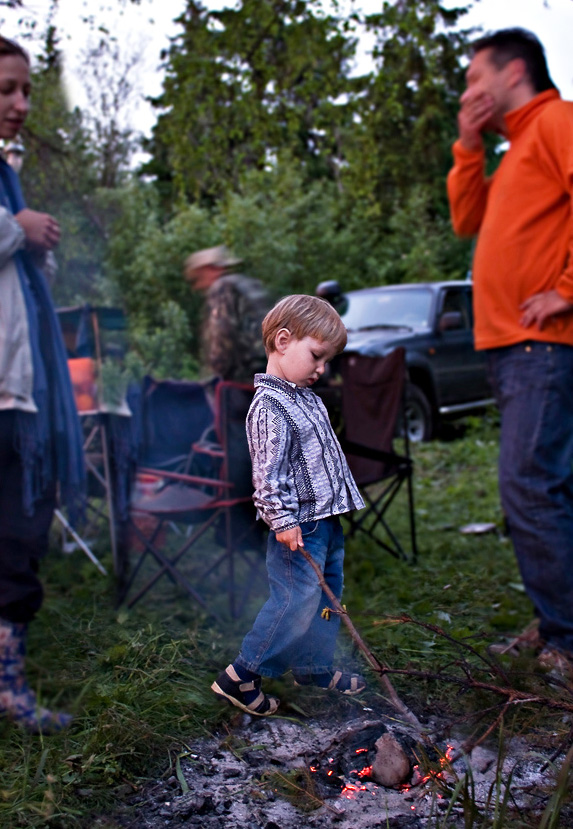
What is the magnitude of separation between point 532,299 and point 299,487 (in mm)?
1729

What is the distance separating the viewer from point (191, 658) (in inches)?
70.8

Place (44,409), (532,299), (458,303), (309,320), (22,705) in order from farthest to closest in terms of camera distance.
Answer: (458,303) < (532,299) < (44,409) < (22,705) < (309,320)

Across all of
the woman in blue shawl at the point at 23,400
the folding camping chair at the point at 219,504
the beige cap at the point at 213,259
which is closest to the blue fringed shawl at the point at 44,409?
the woman in blue shawl at the point at 23,400

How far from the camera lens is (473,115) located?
2.35 m

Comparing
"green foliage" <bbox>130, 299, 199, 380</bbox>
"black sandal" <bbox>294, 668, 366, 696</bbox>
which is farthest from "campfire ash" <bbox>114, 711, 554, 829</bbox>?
"green foliage" <bbox>130, 299, 199, 380</bbox>

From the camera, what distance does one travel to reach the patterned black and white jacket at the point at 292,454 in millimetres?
956

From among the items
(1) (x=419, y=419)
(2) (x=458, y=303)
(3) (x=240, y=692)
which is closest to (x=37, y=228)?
(3) (x=240, y=692)

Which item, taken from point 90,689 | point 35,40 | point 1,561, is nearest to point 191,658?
point 90,689

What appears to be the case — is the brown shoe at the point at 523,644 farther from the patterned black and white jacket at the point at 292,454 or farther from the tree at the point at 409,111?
the tree at the point at 409,111

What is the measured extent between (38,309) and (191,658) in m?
1.21

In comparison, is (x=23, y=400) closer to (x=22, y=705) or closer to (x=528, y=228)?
(x=22, y=705)

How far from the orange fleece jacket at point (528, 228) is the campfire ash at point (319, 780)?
1373 mm

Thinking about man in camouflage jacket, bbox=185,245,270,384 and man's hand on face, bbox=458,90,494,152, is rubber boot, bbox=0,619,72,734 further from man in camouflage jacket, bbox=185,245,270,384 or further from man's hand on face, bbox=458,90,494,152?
man's hand on face, bbox=458,90,494,152

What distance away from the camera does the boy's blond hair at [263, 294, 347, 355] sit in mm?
857
